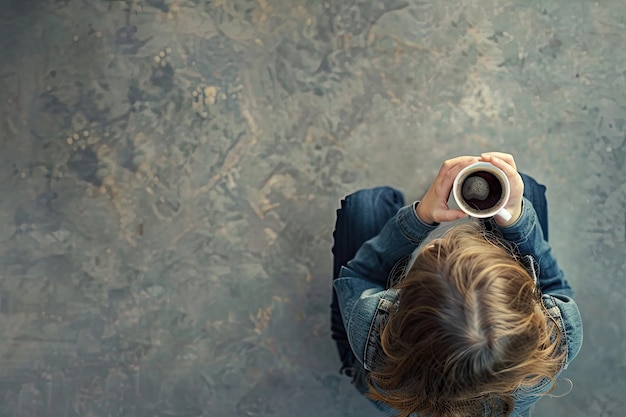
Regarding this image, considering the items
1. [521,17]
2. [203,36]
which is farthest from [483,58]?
[203,36]

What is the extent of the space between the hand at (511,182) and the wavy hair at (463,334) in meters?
0.05

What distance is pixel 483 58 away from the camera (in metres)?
1.10

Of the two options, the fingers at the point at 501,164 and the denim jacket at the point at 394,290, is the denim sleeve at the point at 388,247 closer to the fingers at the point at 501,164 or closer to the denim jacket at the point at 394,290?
the denim jacket at the point at 394,290

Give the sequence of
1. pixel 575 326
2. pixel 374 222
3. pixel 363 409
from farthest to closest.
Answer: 1. pixel 363 409
2. pixel 374 222
3. pixel 575 326

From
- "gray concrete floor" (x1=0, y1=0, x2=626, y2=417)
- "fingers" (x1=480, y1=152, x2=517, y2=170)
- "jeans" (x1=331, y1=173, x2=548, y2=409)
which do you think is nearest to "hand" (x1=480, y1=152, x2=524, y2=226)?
"fingers" (x1=480, y1=152, x2=517, y2=170)

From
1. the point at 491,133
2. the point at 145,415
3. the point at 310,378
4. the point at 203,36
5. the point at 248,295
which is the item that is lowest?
the point at 145,415

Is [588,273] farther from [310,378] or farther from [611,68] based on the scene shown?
[310,378]

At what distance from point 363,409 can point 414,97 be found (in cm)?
60

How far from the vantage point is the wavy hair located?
1.95 feet

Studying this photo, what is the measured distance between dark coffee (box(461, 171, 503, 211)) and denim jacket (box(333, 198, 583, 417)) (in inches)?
2.3

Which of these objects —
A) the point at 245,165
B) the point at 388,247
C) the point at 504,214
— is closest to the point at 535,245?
the point at 504,214

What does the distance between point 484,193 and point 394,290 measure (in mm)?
167

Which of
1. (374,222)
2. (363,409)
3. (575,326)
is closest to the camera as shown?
(575,326)

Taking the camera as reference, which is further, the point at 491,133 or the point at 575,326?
the point at 491,133
